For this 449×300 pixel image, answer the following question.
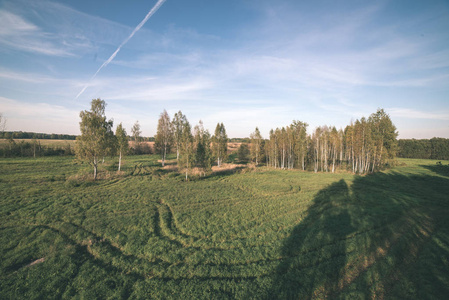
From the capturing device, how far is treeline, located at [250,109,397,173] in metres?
44.2

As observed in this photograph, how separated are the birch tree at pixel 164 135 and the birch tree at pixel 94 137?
53.0 feet

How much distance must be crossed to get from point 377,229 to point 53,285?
67.6 feet

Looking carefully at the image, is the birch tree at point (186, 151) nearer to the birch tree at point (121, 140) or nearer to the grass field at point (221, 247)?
the grass field at point (221, 247)

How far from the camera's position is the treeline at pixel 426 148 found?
73625 mm

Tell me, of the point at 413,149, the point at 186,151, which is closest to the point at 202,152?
the point at 186,151

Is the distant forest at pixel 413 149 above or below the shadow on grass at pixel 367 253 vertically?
above

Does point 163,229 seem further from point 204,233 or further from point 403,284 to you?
point 403,284

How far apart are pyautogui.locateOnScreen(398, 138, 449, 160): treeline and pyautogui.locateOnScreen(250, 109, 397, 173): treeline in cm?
4697

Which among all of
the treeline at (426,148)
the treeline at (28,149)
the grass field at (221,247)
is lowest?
the grass field at (221,247)

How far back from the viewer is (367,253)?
35.2ft

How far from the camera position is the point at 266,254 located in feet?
34.7

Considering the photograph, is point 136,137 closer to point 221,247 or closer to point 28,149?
point 28,149

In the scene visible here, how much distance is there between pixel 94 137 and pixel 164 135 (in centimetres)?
1961

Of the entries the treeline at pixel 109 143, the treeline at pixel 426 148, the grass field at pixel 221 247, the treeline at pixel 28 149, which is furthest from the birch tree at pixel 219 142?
the treeline at pixel 426 148
